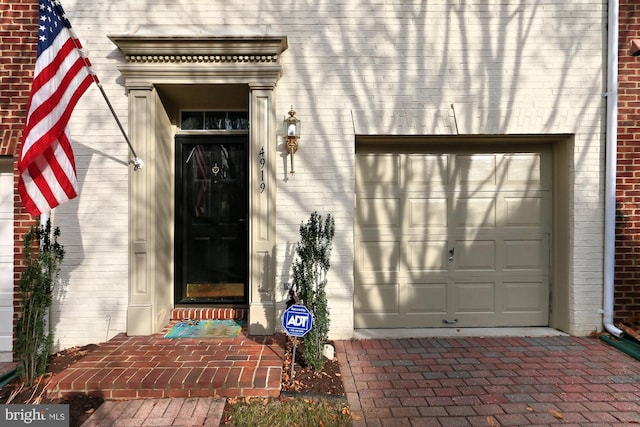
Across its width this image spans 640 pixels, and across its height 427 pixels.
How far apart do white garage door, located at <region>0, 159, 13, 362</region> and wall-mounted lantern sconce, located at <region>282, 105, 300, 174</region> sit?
324 centimetres

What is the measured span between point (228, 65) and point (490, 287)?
164 inches

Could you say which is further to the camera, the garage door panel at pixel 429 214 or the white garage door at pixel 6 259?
the garage door panel at pixel 429 214

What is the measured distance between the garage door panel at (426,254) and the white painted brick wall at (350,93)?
85 cm

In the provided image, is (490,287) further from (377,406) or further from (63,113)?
(63,113)

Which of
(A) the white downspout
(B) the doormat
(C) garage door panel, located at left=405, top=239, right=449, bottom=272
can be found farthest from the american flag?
(A) the white downspout

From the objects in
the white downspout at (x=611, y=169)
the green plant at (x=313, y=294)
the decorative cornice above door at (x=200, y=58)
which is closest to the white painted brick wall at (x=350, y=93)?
the white downspout at (x=611, y=169)

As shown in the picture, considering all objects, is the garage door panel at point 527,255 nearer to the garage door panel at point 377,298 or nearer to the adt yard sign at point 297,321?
the garage door panel at point 377,298

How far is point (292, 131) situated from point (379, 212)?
1.49 meters

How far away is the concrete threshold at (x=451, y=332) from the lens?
14.7 feet

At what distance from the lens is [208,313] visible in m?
4.68

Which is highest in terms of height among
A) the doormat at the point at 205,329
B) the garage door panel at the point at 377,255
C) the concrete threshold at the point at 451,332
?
the garage door panel at the point at 377,255

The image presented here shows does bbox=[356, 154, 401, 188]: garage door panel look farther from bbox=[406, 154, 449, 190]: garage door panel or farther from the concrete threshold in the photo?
the concrete threshold

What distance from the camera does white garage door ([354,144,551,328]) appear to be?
4.69 meters

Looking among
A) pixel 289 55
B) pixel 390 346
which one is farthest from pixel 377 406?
pixel 289 55
